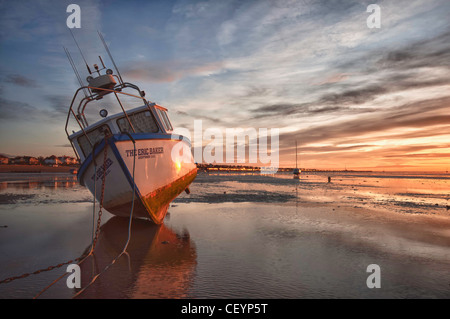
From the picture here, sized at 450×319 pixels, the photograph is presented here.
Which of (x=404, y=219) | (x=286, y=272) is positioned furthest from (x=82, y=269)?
(x=404, y=219)

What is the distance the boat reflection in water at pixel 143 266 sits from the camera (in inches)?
189

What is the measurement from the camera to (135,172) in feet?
30.6

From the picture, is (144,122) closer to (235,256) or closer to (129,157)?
(129,157)

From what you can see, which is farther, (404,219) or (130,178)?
(404,219)

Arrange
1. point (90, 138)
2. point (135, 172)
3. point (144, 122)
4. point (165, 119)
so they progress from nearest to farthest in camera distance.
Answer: point (135, 172), point (90, 138), point (144, 122), point (165, 119)

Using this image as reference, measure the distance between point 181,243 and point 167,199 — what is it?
3.69 meters
